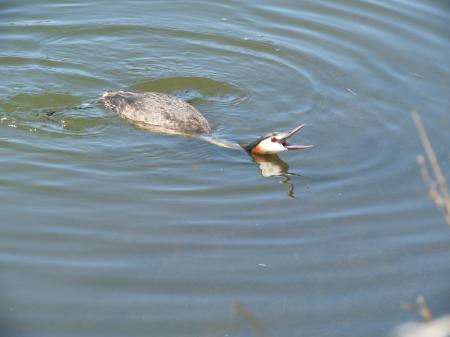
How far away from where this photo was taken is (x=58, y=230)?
6.32 m

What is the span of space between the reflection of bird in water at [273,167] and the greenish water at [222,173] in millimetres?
33

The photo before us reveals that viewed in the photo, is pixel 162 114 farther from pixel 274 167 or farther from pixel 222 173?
pixel 274 167

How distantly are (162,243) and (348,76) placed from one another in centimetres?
445

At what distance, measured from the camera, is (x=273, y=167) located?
7887 mm

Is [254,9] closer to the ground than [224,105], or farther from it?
farther from it

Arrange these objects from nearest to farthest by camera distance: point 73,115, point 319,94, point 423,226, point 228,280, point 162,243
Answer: point 228,280 → point 162,243 → point 423,226 → point 73,115 → point 319,94

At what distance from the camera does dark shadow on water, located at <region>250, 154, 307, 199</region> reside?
25.0 ft

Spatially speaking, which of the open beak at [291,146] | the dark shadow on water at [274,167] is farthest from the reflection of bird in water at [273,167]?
the open beak at [291,146]

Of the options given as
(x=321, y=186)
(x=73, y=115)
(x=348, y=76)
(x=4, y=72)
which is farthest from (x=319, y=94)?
(x=4, y=72)

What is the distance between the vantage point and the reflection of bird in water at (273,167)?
7.67m

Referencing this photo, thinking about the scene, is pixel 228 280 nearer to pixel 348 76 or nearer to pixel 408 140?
pixel 408 140

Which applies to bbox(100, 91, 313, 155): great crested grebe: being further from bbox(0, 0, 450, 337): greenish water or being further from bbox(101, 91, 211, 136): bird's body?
bbox(0, 0, 450, 337): greenish water

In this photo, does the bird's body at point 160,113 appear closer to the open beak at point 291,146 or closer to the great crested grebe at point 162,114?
the great crested grebe at point 162,114

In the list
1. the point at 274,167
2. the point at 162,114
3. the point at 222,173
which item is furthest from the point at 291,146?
the point at 162,114
